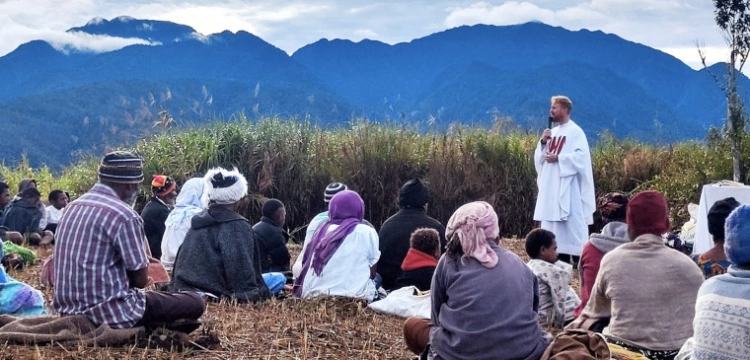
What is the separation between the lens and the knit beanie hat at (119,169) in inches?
221

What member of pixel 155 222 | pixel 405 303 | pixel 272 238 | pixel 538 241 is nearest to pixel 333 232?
pixel 405 303

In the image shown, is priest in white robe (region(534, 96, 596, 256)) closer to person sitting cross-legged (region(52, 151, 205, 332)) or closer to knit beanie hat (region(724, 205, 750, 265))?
person sitting cross-legged (region(52, 151, 205, 332))

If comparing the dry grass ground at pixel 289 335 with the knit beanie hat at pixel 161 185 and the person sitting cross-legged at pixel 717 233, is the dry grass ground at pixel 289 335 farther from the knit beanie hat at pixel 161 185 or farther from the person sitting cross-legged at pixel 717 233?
the knit beanie hat at pixel 161 185

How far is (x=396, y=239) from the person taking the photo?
833cm

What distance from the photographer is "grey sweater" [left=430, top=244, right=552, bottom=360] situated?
488 centimetres

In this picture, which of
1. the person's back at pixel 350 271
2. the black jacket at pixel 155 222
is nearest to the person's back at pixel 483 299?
the person's back at pixel 350 271

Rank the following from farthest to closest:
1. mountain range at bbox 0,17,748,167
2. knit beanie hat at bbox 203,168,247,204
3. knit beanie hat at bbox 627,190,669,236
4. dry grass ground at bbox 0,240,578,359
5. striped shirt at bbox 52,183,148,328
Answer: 1. mountain range at bbox 0,17,748,167
2. knit beanie hat at bbox 203,168,247,204
3. dry grass ground at bbox 0,240,578,359
4. striped shirt at bbox 52,183,148,328
5. knit beanie hat at bbox 627,190,669,236

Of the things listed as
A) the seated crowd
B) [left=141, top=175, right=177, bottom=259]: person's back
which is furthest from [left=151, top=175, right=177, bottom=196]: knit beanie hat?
the seated crowd

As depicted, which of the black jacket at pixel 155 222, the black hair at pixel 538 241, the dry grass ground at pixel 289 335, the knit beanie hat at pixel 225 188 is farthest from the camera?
the black jacket at pixel 155 222

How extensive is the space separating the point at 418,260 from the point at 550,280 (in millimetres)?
1166

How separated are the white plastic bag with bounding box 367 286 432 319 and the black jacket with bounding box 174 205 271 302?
1.00m

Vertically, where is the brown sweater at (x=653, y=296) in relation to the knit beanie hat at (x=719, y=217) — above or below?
below

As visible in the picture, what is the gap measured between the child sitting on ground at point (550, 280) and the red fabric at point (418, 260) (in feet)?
2.74

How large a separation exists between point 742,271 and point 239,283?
4.40 meters
